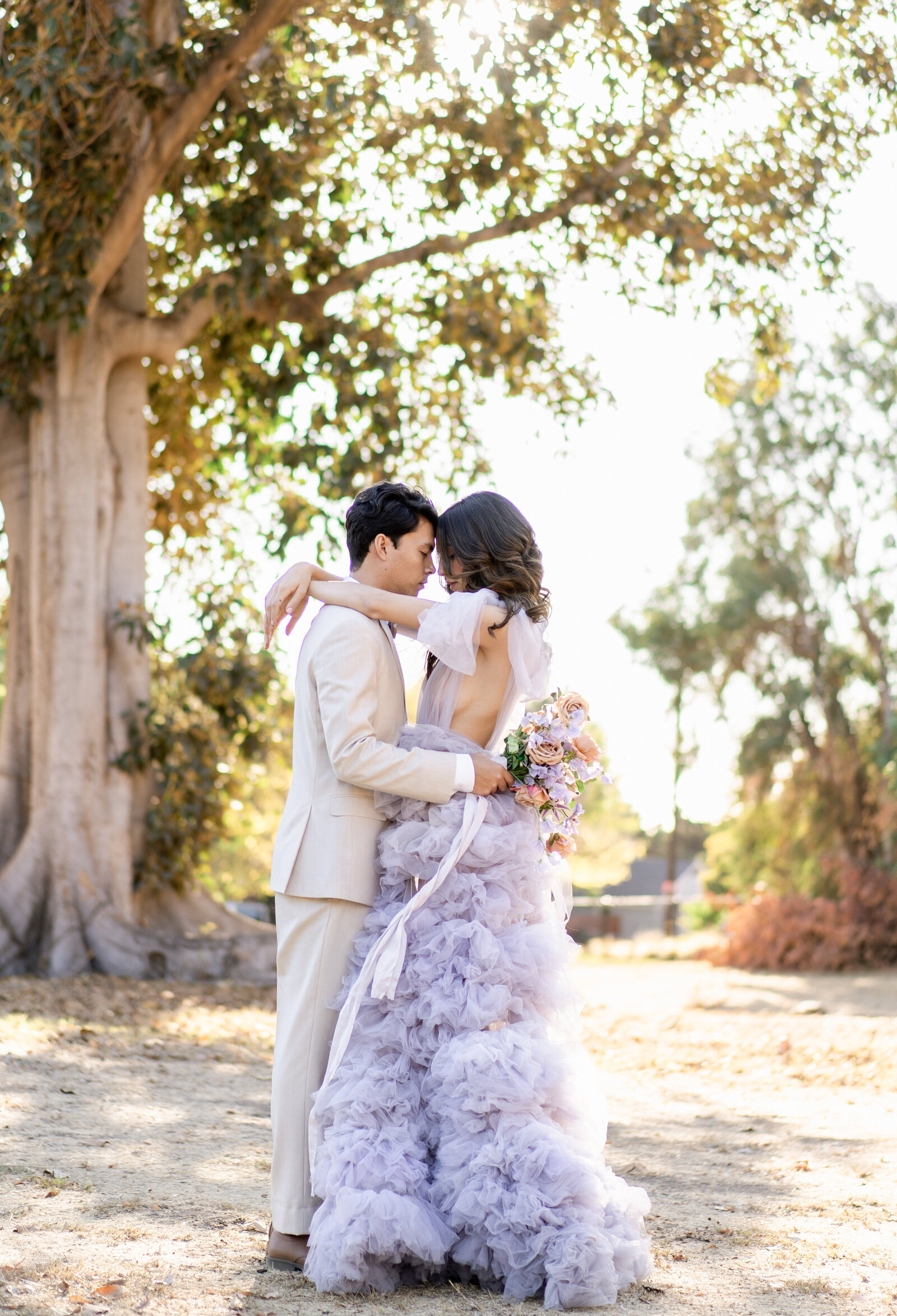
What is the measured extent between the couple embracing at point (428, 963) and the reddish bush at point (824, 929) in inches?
531

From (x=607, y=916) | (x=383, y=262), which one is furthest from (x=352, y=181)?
(x=607, y=916)

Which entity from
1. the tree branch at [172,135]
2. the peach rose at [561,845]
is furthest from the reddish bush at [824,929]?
the peach rose at [561,845]

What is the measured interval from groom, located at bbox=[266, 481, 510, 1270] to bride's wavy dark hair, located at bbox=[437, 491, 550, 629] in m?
0.32

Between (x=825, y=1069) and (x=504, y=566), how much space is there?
217 inches

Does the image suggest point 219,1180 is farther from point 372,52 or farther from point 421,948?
point 372,52

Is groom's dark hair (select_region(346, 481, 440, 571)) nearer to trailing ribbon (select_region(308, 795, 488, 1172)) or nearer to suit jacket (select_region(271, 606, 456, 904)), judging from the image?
suit jacket (select_region(271, 606, 456, 904))

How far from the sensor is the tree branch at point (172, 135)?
25.9 ft

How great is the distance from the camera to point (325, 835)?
3291 mm

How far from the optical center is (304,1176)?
126 inches

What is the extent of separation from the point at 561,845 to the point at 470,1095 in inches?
30.0

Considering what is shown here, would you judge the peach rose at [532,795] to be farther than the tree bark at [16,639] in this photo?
No

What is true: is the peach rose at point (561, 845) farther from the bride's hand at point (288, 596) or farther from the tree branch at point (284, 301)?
the tree branch at point (284, 301)

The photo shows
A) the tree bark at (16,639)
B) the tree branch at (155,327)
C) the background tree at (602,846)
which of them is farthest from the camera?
the background tree at (602,846)

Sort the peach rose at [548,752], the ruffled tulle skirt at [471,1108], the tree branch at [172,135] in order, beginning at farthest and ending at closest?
1. the tree branch at [172,135]
2. the peach rose at [548,752]
3. the ruffled tulle skirt at [471,1108]
